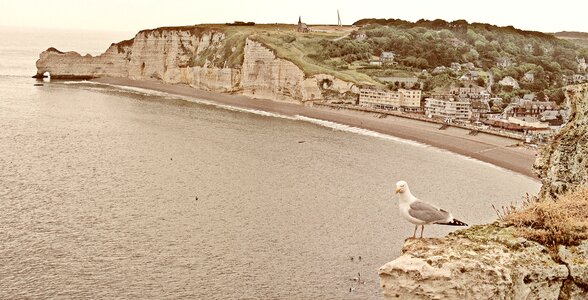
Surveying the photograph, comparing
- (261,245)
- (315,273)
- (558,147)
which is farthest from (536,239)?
(261,245)

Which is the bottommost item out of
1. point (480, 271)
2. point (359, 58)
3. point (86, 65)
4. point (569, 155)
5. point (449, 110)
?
point (449, 110)

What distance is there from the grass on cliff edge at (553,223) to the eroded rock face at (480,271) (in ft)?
0.64

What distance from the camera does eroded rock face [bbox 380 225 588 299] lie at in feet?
27.5

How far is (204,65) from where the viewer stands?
381 feet

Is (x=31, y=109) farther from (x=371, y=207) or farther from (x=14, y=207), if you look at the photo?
(x=371, y=207)

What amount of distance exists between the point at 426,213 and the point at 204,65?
357ft

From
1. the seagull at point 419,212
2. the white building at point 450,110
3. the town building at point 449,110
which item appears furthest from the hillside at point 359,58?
the seagull at point 419,212

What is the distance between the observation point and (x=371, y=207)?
39.5 m

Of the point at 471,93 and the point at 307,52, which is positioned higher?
the point at 307,52

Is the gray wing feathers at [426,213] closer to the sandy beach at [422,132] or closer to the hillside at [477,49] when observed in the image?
the sandy beach at [422,132]

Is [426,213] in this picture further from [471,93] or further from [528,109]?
[471,93]

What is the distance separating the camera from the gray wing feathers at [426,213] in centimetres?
1099

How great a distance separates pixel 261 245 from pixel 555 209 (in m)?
22.6

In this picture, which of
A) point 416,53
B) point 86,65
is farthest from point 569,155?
point 86,65
